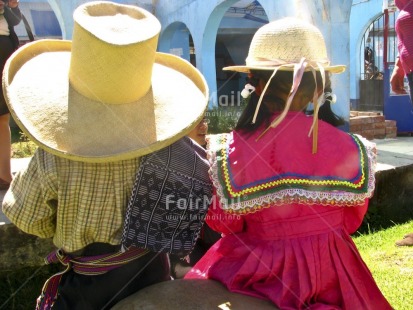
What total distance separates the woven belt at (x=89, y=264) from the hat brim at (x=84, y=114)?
364mm

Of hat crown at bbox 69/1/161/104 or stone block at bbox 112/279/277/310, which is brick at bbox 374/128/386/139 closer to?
stone block at bbox 112/279/277/310

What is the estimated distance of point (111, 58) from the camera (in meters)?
1.38

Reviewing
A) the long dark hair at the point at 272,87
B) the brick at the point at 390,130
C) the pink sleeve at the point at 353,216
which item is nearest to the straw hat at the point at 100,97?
the long dark hair at the point at 272,87

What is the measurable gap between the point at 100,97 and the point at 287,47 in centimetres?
61

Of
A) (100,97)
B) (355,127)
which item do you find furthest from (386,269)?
(355,127)

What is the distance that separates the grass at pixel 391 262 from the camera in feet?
8.54

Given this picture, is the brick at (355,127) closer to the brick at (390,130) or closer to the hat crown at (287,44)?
the brick at (390,130)

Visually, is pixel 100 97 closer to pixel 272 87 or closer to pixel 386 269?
pixel 272 87

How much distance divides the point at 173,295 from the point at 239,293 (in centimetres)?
21

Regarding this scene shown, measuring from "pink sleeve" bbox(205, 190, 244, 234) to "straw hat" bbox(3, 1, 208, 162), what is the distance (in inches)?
13.6

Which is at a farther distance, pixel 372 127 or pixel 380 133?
pixel 380 133

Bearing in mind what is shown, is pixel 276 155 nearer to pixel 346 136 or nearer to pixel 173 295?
pixel 346 136

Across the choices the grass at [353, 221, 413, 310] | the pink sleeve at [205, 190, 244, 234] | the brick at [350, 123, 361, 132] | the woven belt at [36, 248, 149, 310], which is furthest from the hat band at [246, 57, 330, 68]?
the brick at [350, 123, 361, 132]

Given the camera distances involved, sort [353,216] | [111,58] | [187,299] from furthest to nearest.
Answer: [353,216], [187,299], [111,58]
